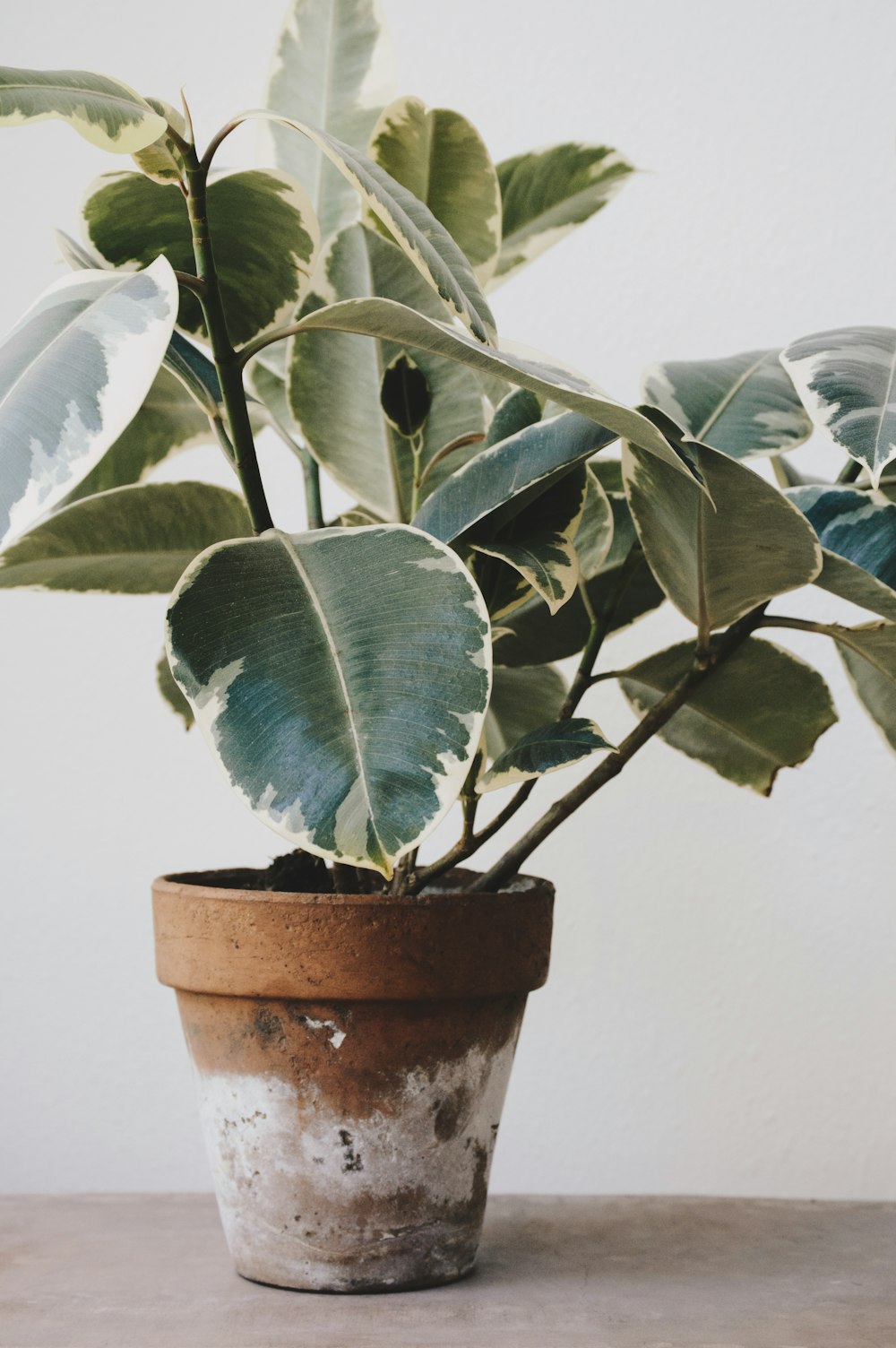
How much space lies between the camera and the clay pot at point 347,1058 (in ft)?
1.93

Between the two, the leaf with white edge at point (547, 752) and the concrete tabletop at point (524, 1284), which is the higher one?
the leaf with white edge at point (547, 752)

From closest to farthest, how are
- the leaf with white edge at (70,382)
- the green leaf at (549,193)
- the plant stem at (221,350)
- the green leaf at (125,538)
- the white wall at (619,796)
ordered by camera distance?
the leaf with white edge at (70,382) → the plant stem at (221,350) → the green leaf at (125,538) → the green leaf at (549,193) → the white wall at (619,796)

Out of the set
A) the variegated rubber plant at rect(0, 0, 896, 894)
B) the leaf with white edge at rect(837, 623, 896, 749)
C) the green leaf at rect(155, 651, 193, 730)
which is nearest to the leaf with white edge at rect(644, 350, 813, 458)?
the variegated rubber plant at rect(0, 0, 896, 894)

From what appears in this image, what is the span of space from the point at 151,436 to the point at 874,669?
17.5 inches

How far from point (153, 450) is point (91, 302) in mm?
273

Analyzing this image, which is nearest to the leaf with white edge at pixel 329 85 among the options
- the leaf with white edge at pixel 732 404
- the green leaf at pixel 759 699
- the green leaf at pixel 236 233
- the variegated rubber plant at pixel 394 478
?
the variegated rubber plant at pixel 394 478

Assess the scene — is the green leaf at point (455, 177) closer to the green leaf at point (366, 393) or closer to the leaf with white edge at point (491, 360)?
→ the green leaf at point (366, 393)

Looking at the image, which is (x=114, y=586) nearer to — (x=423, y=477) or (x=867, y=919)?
(x=423, y=477)

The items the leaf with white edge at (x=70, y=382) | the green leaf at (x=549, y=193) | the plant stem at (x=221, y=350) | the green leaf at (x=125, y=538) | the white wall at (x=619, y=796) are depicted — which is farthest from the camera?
the white wall at (x=619, y=796)

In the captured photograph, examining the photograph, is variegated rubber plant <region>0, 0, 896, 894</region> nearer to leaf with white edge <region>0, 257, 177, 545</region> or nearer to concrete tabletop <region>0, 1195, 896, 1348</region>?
leaf with white edge <region>0, 257, 177, 545</region>

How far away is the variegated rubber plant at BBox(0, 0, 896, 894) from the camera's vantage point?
1.49ft

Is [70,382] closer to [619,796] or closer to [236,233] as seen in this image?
[236,233]

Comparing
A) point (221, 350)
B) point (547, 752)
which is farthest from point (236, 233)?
point (547, 752)

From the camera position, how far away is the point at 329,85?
0.78m
